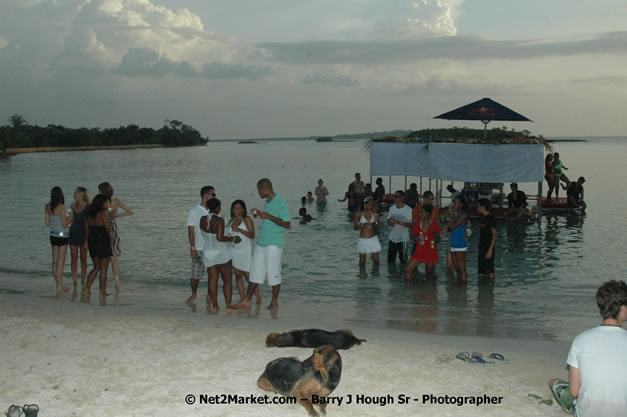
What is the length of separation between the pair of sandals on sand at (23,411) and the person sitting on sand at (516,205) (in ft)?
57.8

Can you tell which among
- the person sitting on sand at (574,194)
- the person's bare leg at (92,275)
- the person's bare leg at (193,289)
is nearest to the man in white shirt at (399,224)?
the person's bare leg at (193,289)

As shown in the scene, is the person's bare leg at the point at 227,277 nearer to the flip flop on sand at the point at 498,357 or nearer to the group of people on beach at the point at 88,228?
the group of people on beach at the point at 88,228

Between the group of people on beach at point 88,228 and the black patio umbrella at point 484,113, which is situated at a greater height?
the black patio umbrella at point 484,113

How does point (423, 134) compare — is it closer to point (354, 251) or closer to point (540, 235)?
point (540, 235)

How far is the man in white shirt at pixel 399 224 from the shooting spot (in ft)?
37.6

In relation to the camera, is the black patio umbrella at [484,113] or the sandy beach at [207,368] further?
the black patio umbrella at [484,113]

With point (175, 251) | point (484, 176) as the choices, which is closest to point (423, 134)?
point (484, 176)

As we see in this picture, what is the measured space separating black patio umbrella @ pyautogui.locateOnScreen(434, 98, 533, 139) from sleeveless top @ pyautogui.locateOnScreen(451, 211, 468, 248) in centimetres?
921

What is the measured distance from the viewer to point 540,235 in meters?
16.8

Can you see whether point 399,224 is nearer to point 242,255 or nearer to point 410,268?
point 410,268

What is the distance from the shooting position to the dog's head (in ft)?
15.6

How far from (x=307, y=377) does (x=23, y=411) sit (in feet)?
7.47

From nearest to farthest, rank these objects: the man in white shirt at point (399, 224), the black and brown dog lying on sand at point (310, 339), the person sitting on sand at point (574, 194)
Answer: the black and brown dog lying on sand at point (310, 339), the man in white shirt at point (399, 224), the person sitting on sand at point (574, 194)

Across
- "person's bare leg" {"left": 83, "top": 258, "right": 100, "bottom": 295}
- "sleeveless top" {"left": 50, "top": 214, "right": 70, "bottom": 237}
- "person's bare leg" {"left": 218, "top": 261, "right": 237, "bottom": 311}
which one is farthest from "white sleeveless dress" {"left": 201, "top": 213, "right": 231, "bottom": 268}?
"sleeveless top" {"left": 50, "top": 214, "right": 70, "bottom": 237}
